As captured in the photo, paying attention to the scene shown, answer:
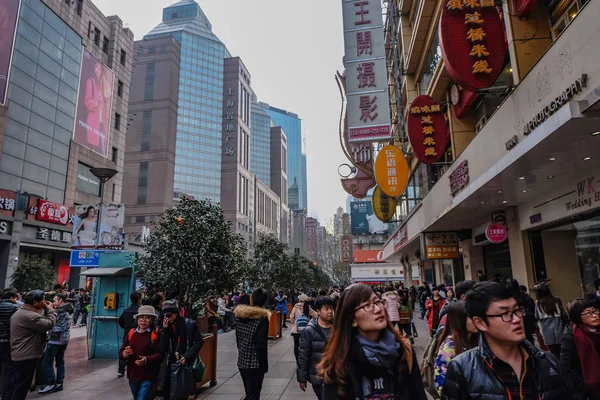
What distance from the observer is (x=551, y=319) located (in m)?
6.45

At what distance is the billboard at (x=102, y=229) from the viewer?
37.6 ft

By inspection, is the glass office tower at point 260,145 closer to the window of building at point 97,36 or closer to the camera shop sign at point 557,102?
the window of building at point 97,36

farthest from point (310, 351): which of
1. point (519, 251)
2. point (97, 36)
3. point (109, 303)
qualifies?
point (97, 36)

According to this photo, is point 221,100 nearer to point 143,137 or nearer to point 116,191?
point 143,137

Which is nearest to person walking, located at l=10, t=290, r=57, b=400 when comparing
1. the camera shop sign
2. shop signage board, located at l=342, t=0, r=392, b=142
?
the camera shop sign

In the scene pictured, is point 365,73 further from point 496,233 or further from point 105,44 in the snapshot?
point 105,44

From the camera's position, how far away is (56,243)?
31.1 meters

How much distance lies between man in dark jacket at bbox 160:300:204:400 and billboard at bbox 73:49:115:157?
1401 inches

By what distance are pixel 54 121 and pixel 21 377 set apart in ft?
108

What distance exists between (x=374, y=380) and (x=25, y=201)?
33.3 metres

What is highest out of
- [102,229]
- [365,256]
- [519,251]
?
[365,256]

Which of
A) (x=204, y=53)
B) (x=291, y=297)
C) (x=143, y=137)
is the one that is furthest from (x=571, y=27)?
(x=204, y=53)

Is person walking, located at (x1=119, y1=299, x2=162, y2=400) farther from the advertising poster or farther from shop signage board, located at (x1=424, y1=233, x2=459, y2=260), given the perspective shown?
the advertising poster

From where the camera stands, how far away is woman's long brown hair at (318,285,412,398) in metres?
2.25
